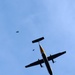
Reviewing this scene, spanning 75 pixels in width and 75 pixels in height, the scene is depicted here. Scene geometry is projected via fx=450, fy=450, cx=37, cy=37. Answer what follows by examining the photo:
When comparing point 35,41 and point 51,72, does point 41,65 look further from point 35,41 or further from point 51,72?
point 35,41

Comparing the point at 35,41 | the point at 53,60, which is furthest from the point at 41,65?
the point at 35,41

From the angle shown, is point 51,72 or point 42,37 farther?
point 51,72

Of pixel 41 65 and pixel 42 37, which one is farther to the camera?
pixel 41 65

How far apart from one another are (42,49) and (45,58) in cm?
404

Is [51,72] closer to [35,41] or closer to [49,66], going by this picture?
[49,66]

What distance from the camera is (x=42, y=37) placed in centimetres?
18412

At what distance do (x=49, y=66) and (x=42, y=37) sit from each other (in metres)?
16.0

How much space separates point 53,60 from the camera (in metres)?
199

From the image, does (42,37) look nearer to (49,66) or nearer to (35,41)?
(35,41)


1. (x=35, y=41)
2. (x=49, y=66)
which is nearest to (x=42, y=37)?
(x=35, y=41)

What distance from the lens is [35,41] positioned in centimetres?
18488

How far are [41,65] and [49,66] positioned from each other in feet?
22.3

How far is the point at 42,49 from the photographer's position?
19162cm

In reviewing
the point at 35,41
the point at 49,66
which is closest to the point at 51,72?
the point at 49,66
